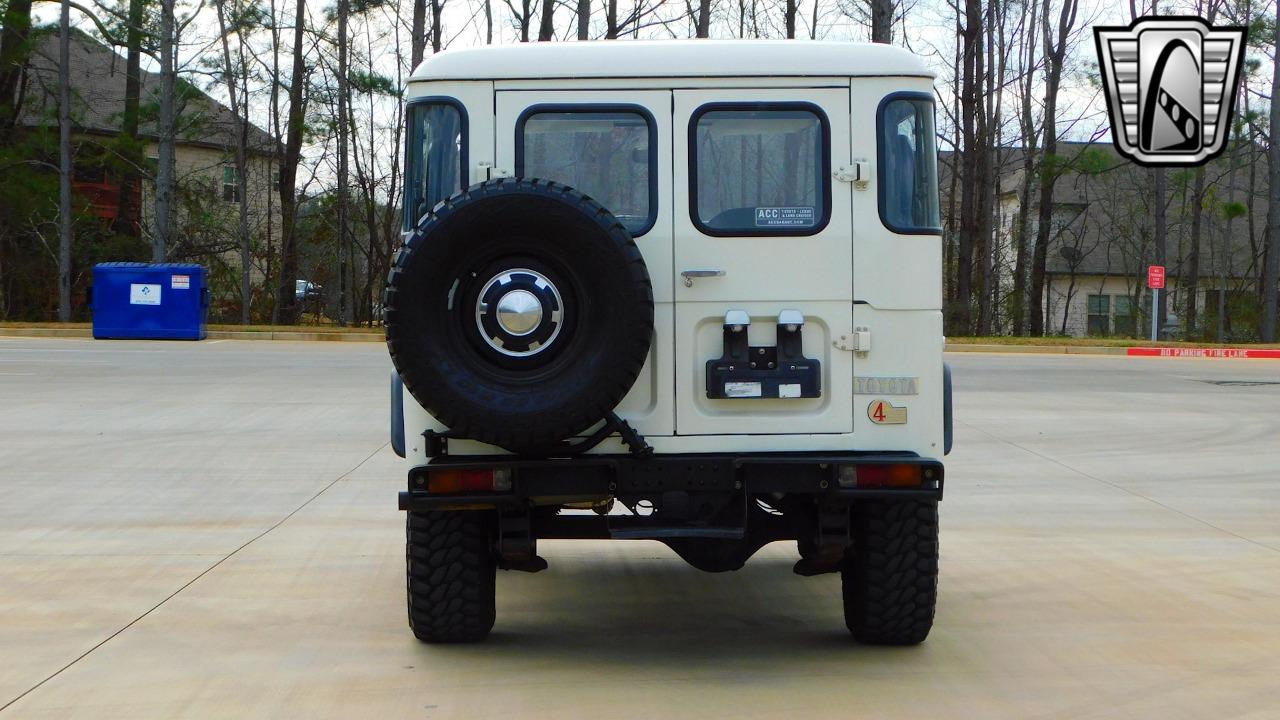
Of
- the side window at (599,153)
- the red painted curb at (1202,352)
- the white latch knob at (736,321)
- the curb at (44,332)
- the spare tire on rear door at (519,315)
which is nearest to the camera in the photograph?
the spare tire on rear door at (519,315)

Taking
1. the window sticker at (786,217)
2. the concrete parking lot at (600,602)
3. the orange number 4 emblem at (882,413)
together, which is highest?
the window sticker at (786,217)

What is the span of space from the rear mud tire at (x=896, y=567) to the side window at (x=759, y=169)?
1211 millimetres

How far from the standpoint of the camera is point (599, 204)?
18.3 ft

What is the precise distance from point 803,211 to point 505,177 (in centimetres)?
120

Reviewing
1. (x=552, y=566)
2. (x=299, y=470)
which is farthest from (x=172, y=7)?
(x=552, y=566)

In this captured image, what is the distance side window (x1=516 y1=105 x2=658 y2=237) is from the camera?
579 cm

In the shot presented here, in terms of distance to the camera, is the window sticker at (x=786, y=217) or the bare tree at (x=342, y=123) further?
the bare tree at (x=342, y=123)

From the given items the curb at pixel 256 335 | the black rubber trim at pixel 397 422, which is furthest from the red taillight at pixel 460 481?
the curb at pixel 256 335

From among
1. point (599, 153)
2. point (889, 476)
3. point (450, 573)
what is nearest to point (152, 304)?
point (450, 573)

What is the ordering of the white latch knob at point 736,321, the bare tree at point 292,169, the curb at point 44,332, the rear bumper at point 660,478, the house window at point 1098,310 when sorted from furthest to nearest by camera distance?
the house window at point 1098,310 < the bare tree at point 292,169 < the curb at point 44,332 < the white latch knob at point 736,321 < the rear bumper at point 660,478

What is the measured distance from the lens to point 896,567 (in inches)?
231

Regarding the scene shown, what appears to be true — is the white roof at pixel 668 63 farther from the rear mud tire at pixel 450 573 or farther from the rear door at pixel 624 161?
the rear mud tire at pixel 450 573

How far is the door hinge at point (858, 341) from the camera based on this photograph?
18.8 ft

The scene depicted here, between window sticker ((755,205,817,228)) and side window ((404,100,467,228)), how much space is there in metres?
1.21
